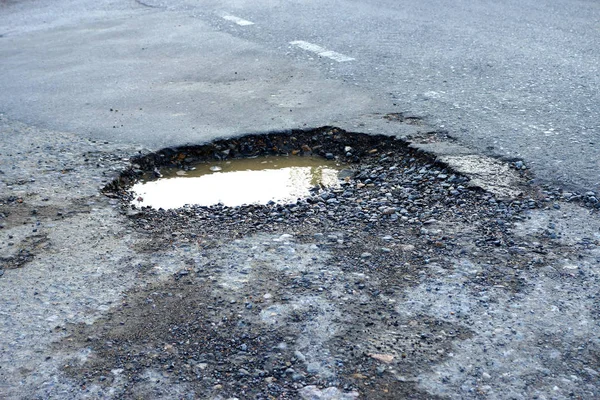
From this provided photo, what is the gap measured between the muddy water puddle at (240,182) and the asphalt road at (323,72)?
17.2 inches

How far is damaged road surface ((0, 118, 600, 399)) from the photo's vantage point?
3146mm

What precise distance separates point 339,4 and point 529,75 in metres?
4.72

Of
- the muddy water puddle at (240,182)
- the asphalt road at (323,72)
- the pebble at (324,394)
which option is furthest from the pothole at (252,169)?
the pebble at (324,394)

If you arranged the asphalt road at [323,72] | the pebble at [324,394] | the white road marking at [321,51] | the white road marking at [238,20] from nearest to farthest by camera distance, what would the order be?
the pebble at [324,394] < the asphalt road at [323,72] < the white road marking at [321,51] < the white road marking at [238,20]

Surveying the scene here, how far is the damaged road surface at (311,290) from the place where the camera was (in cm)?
315

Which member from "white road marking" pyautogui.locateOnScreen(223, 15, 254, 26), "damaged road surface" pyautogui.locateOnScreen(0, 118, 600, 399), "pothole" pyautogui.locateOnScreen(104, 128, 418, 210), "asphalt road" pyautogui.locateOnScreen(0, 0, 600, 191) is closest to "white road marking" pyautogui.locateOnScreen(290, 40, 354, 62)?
"asphalt road" pyautogui.locateOnScreen(0, 0, 600, 191)

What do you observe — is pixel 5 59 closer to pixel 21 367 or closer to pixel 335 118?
pixel 335 118

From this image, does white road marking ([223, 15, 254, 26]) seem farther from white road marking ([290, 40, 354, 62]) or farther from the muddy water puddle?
the muddy water puddle

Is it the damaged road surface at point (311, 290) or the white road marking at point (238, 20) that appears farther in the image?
the white road marking at point (238, 20)

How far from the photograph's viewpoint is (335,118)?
6223 mm

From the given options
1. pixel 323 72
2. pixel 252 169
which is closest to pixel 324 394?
pixel 252 169

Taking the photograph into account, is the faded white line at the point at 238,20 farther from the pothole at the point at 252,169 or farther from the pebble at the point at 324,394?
the pebble at the point at 324,394

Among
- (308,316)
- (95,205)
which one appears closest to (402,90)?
(95,205)

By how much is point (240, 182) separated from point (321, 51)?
3.47 metres
